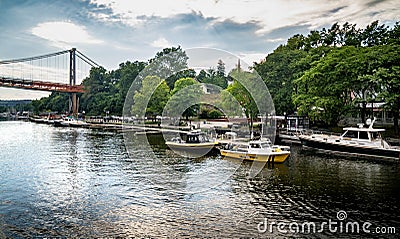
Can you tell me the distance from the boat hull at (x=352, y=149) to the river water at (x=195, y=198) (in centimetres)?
284

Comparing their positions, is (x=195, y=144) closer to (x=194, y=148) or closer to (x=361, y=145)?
(x=194, y=148)

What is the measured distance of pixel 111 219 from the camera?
13.8 m

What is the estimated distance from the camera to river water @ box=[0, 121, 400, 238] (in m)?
12.8

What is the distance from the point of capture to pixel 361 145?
29.1 metres

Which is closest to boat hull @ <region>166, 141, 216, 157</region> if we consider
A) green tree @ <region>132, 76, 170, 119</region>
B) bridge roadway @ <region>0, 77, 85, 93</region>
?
green tree @ <region>132, 76, 170, 119</region>

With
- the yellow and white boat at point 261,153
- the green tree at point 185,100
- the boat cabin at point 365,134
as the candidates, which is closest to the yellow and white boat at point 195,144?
the yellow and white boat at point 261,153

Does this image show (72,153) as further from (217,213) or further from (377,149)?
(377,149)

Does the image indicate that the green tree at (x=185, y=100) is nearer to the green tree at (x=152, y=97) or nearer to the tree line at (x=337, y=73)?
the green tree at (x=152, y=97)

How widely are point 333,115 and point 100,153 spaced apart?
26.1 m

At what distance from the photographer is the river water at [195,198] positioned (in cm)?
1282

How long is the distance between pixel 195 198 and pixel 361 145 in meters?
19.2

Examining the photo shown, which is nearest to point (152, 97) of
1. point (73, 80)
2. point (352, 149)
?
point (352, 149)

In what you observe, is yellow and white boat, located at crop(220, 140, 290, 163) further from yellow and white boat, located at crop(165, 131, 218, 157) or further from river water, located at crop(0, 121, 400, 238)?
yellow and white boat, located at crop(165, 131, 218, 157)

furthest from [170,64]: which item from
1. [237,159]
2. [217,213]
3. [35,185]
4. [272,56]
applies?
[217,213]
